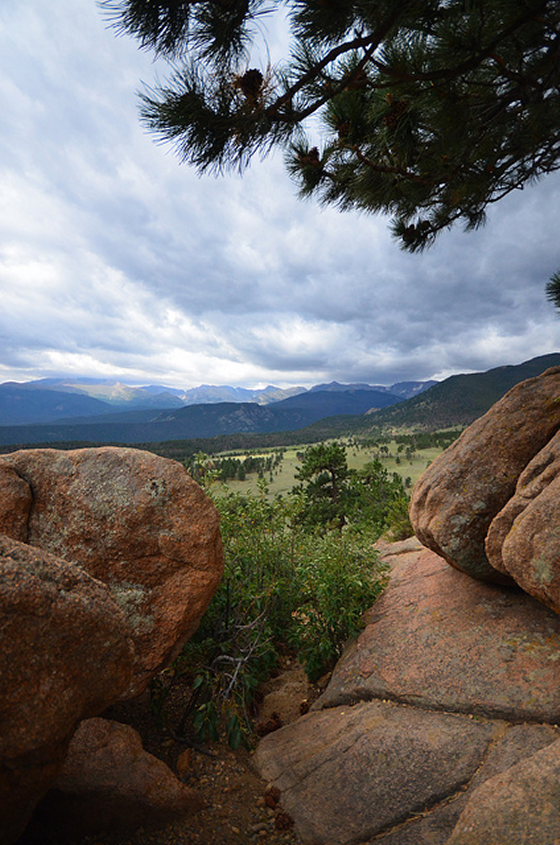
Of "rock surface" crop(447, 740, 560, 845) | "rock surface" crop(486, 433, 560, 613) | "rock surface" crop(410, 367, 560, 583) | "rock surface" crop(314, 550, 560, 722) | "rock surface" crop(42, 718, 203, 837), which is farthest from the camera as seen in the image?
"rock surface" crop(410, 367, 560, 583)

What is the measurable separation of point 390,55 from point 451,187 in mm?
2871

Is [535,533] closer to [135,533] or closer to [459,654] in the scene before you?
[459,654]

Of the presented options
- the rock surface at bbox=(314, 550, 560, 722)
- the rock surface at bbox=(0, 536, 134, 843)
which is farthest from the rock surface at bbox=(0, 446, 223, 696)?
the rock surface at bbox=(314, 550, 560, 722)

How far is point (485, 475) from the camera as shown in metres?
6.88

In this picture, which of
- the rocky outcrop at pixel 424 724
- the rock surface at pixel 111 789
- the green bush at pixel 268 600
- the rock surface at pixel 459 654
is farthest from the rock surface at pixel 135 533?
the rock surface at pixel 459 654

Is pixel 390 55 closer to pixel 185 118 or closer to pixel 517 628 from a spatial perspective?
pixel 185 118

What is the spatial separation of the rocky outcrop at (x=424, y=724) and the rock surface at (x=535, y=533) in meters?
1.16

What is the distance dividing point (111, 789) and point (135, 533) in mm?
2746

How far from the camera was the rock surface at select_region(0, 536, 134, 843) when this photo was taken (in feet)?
8.74

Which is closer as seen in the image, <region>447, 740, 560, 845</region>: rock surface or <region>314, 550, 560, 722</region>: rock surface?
<region>447, 740, 560, 845</region>: rock surface

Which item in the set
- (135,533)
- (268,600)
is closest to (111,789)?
(135,533)

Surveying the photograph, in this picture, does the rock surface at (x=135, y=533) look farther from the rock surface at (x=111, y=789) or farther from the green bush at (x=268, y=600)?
the green bush at (x=268, y=600)

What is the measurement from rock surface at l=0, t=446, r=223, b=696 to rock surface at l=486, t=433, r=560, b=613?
4109 mm

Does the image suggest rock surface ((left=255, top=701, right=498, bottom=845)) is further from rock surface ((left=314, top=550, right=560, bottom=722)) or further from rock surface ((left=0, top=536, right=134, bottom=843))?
rock surface ((left=0, top=536, right=134, bottom=843))
